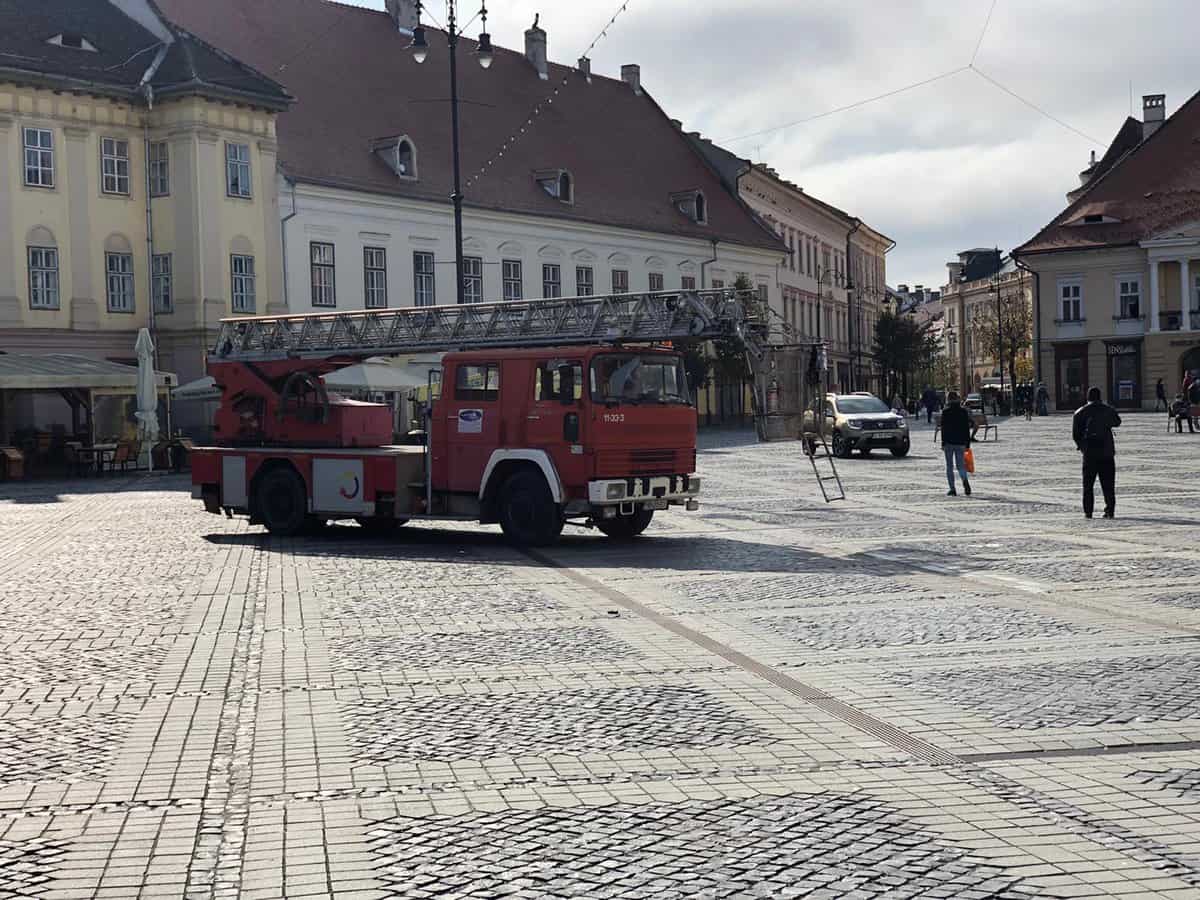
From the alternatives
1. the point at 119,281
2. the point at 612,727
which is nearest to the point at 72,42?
the point at 119,281

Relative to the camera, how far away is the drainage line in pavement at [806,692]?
749 centimetres

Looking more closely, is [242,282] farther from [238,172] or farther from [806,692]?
[806,692]

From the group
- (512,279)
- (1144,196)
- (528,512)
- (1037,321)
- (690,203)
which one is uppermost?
(1144,196)

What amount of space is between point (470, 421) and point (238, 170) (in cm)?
3157

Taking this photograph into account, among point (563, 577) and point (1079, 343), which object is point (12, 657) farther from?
point (1079, 343)

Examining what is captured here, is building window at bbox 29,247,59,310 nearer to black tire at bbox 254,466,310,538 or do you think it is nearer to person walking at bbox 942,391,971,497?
black tire at bbox 254,466,310,538

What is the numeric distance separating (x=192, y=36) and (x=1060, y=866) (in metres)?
48.5

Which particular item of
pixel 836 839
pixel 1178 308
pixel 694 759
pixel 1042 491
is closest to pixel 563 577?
pixel 694 759

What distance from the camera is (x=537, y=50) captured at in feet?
235

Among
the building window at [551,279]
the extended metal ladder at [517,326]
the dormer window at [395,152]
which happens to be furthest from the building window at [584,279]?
the extended metal ladder at [517,326]

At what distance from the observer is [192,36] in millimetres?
49625

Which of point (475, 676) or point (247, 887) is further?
point (475, 676)

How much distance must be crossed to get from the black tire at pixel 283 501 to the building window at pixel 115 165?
27657 mm

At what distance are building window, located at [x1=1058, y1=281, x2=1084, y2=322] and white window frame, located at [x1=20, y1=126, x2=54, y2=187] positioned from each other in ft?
172
